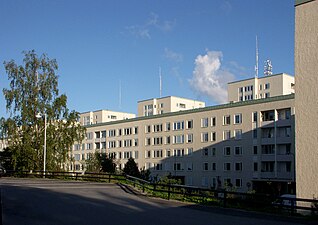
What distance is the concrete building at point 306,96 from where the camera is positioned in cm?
2136

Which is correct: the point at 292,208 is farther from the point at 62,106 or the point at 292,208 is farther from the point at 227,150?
the point at 227,150

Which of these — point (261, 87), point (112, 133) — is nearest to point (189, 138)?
point (112, 133)

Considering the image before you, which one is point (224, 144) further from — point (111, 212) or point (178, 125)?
point (111, 212)

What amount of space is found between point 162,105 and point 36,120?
76.1 meters

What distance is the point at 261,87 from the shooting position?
11225cm

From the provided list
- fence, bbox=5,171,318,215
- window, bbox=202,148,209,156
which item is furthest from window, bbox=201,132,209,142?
fence, bbox=5,171,318,215

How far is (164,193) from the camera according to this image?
77.4 ft

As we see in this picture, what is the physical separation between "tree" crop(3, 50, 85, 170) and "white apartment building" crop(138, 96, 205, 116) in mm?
70877

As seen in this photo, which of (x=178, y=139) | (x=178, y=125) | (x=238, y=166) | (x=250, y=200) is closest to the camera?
(x=250, y=200)

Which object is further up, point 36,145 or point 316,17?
point 316,17

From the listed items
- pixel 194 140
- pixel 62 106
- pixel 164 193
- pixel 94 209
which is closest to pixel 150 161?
pixel 194 140

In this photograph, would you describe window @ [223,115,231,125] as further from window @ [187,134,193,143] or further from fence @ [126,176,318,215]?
fence @ [126,176,318,215]

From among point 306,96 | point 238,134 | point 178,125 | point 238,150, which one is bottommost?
point 238,150

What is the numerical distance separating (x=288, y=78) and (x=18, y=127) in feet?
252
